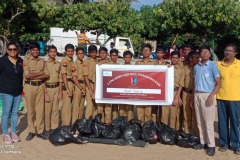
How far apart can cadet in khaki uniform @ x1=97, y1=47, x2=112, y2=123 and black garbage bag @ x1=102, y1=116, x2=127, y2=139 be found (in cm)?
49

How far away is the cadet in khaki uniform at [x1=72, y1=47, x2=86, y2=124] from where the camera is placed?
22.2 ft

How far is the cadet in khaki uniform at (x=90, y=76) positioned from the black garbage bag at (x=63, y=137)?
29.7 inches

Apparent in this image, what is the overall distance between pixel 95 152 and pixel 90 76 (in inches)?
70.0

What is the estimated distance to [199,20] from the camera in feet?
85.4

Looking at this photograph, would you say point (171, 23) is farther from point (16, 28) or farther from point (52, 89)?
point (52, 89)

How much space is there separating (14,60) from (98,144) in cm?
231

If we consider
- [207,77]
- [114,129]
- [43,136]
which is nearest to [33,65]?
[43,136]

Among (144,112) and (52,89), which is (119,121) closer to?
(144,112)

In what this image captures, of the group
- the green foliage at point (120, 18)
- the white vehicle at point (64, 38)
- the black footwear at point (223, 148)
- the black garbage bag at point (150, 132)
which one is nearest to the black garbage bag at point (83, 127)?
the black garbage bag at point (150, 132)

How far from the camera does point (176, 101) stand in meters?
6.57

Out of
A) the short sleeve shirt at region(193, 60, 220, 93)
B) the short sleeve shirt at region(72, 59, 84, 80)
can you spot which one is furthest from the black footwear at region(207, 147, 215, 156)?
the short sleeve shirt at region(72, 59, 84, 80)

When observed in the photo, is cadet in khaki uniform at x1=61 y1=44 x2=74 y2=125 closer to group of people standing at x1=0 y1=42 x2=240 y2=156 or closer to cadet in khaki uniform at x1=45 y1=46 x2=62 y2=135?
group of people standing at x1=0 y1=42 x2=240 y2=156

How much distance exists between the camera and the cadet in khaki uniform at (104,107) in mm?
6969

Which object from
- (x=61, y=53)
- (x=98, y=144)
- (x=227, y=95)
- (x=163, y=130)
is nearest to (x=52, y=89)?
(x=98, y=144)
